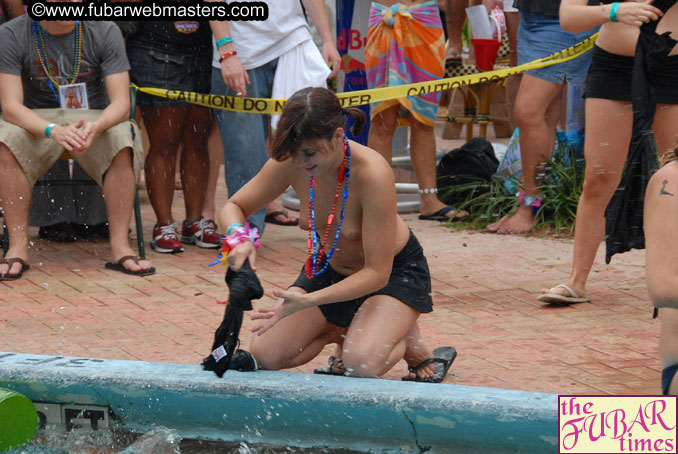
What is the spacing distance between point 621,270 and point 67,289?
3120mm

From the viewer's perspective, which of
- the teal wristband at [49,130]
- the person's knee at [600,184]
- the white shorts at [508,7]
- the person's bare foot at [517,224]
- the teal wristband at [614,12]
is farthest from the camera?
the white shorts at [508,7]

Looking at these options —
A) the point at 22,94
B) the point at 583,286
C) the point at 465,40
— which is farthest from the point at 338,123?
the point at 465,40

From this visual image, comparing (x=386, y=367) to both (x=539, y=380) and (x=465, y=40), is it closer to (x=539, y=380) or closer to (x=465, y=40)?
(x=539, y=380)

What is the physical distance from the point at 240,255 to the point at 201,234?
11.0 feet

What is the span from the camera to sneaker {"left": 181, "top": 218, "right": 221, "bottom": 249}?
693 centimetres

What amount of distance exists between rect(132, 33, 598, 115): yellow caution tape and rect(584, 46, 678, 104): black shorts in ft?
5.56

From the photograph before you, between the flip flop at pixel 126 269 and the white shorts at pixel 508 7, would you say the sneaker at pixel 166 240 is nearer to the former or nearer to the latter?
the flip flop at pixel 126 269

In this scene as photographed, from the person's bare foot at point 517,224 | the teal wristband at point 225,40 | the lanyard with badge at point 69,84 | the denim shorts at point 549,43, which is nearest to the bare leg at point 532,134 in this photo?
the person's bare foot at point 517,224

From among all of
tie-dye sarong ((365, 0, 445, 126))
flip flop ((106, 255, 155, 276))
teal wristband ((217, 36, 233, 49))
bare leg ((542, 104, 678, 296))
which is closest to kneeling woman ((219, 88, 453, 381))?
bare leg ((542, 104, 678, 296))

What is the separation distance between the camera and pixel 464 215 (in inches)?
303

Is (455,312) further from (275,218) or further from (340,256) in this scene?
(275,218)

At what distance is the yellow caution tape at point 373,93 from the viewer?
6.63m

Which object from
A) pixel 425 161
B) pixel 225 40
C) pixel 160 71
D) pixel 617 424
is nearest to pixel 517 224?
pixel 425 161

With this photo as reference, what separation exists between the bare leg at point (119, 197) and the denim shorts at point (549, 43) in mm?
2606
